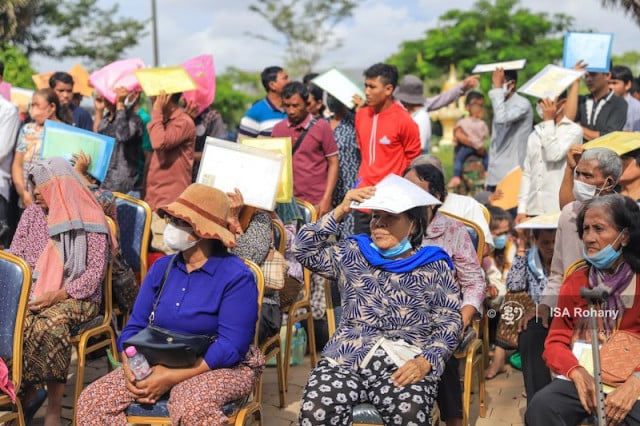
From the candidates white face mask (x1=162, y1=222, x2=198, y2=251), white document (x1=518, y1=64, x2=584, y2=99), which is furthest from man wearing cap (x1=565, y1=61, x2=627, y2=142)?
white face mask (x1=162, y1=222, x2=198, y2=251)

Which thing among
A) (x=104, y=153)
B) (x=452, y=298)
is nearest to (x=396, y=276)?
(x=452, y=298)

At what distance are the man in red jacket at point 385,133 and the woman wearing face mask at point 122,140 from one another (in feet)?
5.91

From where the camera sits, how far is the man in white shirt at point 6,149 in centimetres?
629

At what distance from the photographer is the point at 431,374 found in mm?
3713

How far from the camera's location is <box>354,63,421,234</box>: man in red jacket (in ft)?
20.3

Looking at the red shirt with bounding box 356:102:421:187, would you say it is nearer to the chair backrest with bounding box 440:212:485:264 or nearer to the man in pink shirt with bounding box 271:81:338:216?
the man in pink shirt with bounding box 271:81:338:216

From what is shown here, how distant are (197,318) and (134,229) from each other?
5.74 ft

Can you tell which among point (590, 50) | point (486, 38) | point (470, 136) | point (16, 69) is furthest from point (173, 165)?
point (486, 38)

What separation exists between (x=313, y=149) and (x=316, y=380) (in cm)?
314

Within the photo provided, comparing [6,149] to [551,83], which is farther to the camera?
[6,149]

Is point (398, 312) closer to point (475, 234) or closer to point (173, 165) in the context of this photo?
point (475, 234)

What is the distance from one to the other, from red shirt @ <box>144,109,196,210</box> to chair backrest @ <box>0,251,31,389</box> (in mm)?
2110

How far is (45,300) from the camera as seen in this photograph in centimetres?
446

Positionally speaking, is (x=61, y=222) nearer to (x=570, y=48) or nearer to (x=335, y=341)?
(x=335, y=341)
